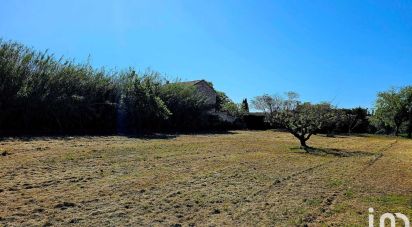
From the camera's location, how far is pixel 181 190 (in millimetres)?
6711

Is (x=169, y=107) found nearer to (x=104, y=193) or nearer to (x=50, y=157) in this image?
(x=50, y=157)

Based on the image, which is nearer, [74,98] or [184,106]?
[74,98]

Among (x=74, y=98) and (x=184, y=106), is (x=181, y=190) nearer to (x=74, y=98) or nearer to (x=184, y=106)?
(x=74, y=98)

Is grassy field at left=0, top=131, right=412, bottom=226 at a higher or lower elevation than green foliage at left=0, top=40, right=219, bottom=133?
lower

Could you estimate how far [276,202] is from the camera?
20.4ft

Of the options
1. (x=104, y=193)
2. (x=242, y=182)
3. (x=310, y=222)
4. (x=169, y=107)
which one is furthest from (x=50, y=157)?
(x=169, y=107)

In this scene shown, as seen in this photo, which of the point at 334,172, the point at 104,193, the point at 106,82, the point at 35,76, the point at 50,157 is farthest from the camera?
the point at 106,82

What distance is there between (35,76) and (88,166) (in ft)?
31.5

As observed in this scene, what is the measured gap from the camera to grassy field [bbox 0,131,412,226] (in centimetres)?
512

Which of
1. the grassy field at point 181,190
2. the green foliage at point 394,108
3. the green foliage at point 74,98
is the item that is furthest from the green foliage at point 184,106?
the green foliage at point 394,108

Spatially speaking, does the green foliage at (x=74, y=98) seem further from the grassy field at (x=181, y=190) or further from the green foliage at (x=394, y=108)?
the green foliage at (x=394, y=108)

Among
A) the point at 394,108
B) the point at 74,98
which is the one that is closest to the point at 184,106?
the point at 74,98

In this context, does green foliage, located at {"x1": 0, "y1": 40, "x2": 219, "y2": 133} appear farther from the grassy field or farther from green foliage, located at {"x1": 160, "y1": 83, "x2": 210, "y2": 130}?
the grassy field

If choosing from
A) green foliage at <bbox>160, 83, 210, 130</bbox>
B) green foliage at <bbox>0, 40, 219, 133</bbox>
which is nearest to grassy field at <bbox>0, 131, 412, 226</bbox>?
green foliage at <bbox>0, 40, 219, 133</bbox>
